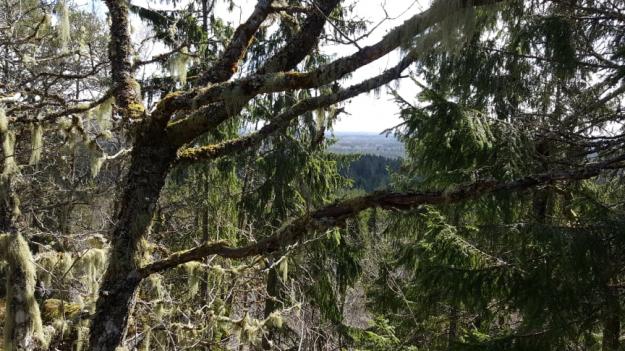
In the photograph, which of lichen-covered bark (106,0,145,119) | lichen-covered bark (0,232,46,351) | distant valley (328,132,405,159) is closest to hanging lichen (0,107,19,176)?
lichen-covered bark (0,232,46,351)

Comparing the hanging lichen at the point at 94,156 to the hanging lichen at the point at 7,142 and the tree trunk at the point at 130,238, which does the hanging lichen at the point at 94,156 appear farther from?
the hanging lichen at the point at 7,142

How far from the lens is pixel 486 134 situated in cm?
465

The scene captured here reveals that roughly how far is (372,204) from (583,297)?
2.14 m

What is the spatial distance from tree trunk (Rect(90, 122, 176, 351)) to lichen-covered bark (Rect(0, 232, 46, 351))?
2249mm

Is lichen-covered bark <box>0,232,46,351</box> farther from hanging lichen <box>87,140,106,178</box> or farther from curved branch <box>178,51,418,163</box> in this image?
curved branch <box>178,51,418,163</box>

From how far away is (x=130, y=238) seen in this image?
3.11 meters

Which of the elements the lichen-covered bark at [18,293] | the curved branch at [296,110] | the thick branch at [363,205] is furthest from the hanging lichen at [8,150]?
the thick branch at [363,205]

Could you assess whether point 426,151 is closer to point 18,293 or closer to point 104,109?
point 104,109

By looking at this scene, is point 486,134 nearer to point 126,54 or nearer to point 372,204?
point 372,204

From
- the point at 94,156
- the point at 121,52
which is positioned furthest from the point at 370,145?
the point at 121,52

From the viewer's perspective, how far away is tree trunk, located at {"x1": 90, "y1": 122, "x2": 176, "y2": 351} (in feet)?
10.0

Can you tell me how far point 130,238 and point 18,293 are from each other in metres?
2.66

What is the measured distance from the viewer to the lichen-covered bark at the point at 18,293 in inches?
189

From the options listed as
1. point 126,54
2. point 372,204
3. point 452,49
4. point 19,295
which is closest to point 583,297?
point 372,204
